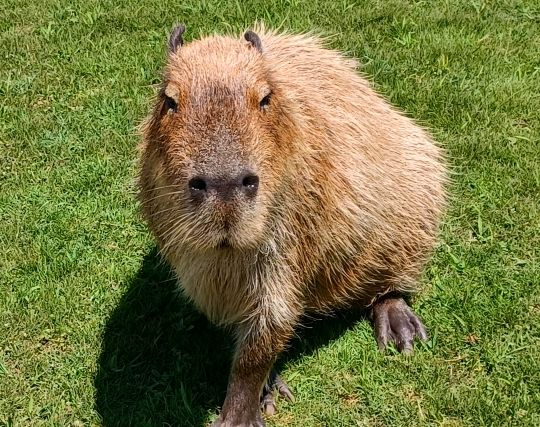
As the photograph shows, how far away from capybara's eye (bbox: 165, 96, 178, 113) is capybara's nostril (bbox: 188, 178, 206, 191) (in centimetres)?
32

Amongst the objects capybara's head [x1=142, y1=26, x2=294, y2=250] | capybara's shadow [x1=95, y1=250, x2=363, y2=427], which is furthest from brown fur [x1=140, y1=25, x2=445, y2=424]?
capybara's shadow [x1=95, y1=250, x2=363, y2=427]

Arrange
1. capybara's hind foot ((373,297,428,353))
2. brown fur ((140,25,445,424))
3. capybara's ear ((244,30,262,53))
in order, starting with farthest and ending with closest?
capybara's hind foot ((373,297,428,353)), capybara's ear ((244,30,262,53)), brown fur ((140,25,445,424))

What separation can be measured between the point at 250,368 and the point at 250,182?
1084mm

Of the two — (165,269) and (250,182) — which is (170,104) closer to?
(250,182)

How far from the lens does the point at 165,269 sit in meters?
4.24

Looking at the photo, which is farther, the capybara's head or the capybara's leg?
the capybara's leg

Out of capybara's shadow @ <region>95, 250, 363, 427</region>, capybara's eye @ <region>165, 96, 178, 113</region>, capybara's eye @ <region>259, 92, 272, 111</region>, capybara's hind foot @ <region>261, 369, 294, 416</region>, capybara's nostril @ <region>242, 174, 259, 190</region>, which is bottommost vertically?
capybara's hind foot @ <region>261, 369, 294, 416</region>

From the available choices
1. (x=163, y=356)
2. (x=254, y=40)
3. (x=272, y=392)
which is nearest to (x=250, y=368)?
(x=272, y=392)

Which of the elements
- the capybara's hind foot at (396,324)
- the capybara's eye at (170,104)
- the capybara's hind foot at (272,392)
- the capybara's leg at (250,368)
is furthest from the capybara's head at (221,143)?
the capybara's hind foot at (396,324)

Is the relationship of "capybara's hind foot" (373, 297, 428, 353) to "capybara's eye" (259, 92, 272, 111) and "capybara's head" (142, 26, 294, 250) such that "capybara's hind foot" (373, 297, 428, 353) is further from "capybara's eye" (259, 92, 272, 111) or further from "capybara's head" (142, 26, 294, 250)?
"capybara's eye" (259, 92, 272, 111)

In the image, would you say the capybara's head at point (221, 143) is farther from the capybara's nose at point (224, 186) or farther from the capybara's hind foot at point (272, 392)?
the capybara's hind foot at point (272, 392)

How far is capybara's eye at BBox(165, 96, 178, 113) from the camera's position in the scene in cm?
271

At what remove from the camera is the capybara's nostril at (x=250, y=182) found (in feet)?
8.20

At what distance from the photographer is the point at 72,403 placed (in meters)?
3.60
